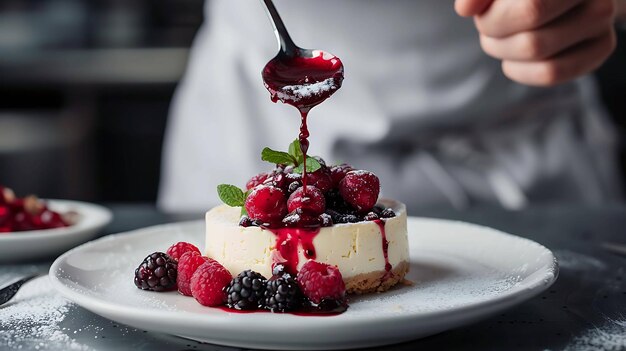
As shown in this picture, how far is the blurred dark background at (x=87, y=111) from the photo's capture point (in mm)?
3945

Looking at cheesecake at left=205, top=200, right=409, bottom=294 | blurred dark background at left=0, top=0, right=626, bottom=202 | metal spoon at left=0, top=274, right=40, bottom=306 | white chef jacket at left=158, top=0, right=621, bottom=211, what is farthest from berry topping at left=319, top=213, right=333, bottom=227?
blurred dark background at left=0, top=0, right=626, bottom=202

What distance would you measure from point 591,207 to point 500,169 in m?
0.25

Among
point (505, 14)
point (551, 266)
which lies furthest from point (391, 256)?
point (505, 14)

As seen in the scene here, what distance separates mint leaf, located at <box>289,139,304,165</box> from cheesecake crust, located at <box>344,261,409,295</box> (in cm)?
20

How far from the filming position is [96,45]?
4246 mm

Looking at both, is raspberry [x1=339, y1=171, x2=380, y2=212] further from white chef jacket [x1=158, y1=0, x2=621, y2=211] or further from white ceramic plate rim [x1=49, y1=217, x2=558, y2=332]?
white chef jacket [x1=158, y1=0, x2=621, y2=211]

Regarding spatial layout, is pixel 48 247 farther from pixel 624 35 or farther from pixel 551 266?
pixel 624 35

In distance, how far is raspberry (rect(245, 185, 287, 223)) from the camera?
1275 millimetres

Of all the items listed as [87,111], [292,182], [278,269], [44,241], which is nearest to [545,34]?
[292,182]

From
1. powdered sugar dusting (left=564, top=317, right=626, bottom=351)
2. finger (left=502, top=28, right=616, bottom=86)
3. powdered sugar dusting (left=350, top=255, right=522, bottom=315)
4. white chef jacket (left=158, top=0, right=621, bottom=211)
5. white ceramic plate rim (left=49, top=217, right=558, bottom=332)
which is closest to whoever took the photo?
white ceramic plate rim (left=49, top=217, right=558, bottom=332)

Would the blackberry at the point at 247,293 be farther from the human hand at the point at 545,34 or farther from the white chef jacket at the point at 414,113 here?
the white chef jacket at the point at 414,113

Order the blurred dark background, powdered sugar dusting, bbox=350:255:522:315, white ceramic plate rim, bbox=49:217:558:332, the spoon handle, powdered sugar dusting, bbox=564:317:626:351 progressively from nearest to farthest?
white ceramic plate rim, bbox=49:217:558:332
powdered sugar dusting, bbox=564:317:626:351
powdered sugar dusting, bbox=350:255:522:315
the spoon handle
the blurred dark background

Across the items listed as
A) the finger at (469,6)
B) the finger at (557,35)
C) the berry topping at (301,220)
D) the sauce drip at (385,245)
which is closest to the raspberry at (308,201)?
the berry topping at (301,220)

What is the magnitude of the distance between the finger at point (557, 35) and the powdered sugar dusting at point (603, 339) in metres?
0.68
